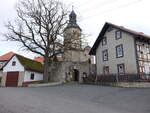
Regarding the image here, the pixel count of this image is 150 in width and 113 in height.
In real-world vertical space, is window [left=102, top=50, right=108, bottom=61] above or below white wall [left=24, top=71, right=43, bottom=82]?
above

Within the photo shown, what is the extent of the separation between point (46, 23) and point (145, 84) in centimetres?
1715

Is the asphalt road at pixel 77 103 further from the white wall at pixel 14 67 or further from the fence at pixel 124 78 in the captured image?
the white wall at pixel 14 67

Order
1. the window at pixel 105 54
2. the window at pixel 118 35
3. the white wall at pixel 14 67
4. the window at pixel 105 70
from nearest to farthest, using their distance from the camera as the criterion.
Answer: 1. the window at pixel 118 35
2. the window at pixel 105 70
3. the window at pixel 105 54
4. the white wall at pixel 14 67

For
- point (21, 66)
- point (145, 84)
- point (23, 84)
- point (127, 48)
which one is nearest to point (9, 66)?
point (21, 66)

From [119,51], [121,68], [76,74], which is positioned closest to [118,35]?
[119,51]

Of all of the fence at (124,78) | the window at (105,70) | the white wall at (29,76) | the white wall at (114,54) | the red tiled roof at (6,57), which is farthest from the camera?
the red tiled roof at (6,57)

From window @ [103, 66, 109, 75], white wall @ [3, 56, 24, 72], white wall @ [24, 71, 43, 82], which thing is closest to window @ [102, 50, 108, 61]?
window @ [103, 66, 109, 75]

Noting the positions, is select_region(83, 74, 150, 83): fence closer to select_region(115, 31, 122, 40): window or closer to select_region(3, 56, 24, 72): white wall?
select_region(115, 31, 122, 40): window

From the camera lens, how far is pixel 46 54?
21906 mm

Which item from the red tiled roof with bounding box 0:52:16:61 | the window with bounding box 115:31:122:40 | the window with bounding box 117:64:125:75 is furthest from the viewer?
the red tiled roof with bounding box 0:52:16:61

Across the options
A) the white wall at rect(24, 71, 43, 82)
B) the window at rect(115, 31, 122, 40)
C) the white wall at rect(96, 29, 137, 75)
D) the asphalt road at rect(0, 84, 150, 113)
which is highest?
the window at rect(115, 31, 122, 40)

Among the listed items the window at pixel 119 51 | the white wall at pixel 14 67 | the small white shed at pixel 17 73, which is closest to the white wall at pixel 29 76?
the small white shed at pixel 17 73

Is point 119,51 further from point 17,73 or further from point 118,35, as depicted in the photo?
point 17,73

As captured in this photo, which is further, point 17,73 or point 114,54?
point 17,73
